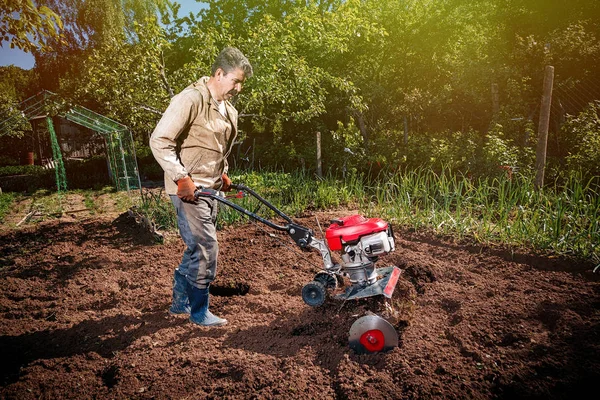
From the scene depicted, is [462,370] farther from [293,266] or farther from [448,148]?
[448,148]

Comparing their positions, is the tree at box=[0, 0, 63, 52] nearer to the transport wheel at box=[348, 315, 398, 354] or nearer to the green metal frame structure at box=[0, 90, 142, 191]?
the green metal frame structure at box=[0, 90, 142, 191]

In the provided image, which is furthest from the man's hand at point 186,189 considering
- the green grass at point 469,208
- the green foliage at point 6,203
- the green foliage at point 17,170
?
the green foliage at point 17,170

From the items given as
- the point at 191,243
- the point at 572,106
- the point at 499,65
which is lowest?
the point at 191,243

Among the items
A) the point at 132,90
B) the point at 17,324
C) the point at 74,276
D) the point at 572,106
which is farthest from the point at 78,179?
the point at 572,106

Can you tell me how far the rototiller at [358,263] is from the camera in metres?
2.30

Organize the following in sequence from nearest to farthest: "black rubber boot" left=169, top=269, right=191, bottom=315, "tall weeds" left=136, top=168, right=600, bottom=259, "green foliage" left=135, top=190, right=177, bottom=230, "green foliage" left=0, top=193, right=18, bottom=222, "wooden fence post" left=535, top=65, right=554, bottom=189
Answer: "black rubber boot" left=169, top=269, right=191, bottom=315
"tall weeds" left=136, top=168, right=600, bottom=259
"wooden fence post" left=535, top=65, right=554, bottom=189
"green foliage" left=135, top=190, right=177, bottom=230
"green foliage" left=0, top=193, right=18, bottom=222

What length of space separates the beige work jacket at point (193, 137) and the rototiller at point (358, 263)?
0.92 ft

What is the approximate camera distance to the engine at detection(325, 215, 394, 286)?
Answer: 247cm

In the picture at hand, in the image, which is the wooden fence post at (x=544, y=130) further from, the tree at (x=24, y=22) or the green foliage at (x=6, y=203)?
the green foliage at (x=6, y=203)

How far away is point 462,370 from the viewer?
2152 mm

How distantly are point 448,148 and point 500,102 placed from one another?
19.4ft

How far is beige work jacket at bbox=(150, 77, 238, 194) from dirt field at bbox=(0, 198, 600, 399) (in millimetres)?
896

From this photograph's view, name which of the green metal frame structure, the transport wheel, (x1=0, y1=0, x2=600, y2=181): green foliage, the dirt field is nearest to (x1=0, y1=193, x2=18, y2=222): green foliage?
the green metal frame structure

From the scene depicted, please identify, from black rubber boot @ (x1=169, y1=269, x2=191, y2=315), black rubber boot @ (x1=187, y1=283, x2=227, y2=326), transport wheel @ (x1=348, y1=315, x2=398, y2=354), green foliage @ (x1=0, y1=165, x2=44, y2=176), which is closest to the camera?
transport wheel @ (x1=348, y1=315, x2=398, y2=354)
